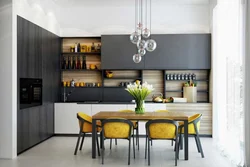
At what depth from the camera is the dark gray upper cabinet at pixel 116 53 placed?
798 cm

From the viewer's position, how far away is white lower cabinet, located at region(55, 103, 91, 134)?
7.79m

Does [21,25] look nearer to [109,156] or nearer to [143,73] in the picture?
[109,156]

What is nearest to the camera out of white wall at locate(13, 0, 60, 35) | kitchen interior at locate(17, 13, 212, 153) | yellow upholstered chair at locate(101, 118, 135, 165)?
yellow upholstered chair at locate(101, 118, 135, 165)

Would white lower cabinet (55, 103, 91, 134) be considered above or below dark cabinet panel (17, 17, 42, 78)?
below

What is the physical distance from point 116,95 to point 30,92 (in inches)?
109

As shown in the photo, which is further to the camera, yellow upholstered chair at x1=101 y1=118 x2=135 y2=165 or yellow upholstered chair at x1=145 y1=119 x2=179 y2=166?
yellow upholstered chair at x1=101 y1=118 x2=135 y2=165

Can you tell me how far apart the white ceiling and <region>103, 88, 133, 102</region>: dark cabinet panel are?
1572mm

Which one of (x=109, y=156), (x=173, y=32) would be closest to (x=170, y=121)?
(x=109, y=156)

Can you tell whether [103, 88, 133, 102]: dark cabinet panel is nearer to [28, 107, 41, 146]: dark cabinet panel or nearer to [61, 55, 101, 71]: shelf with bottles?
[61, 55, 101, 71]: shelf with bottles

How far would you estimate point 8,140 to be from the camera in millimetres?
5461

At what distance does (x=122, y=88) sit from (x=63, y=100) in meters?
1.64

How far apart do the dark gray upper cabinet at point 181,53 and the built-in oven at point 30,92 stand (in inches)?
110

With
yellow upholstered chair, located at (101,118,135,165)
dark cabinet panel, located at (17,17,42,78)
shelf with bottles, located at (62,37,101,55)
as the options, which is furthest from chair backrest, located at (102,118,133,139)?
shelf with bottles, located at (62,37,101,55)
